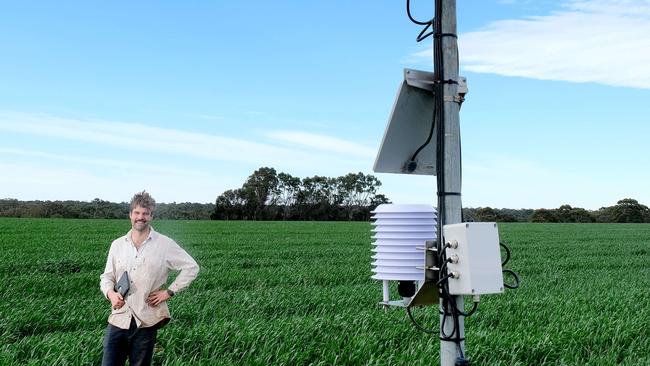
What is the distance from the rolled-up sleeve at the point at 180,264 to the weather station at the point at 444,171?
59.8 inches

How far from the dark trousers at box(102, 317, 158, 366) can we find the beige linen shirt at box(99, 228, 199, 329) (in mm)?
58

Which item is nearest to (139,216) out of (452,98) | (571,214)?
(452,98)

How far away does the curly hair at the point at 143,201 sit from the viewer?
437 centimetres

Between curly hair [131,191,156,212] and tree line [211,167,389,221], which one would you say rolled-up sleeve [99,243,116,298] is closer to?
curly hair [131,191,156,212]

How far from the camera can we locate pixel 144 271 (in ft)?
14.3

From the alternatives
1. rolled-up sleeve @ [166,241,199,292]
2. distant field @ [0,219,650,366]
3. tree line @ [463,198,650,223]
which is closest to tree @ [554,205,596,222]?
tree line @ [463,198,650,223]

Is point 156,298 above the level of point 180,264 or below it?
below

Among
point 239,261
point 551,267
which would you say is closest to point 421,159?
point 239,261

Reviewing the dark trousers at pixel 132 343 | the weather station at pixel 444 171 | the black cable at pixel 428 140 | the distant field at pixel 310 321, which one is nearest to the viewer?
the weather station at pixel 444 171

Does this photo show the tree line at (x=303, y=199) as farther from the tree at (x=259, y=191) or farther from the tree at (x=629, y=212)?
the tree at (x=629, y=212)

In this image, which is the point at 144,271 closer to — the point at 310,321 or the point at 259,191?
the point at 310,321

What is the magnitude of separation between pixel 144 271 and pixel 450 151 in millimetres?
2214

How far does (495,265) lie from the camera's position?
3230 mm

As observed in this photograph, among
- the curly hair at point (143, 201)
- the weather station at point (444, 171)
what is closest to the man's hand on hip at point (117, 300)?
the curly hair at point (143, 201)
